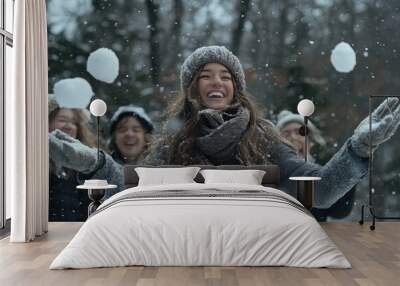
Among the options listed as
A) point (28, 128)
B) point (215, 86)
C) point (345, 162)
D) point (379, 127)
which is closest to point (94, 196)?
point (28, 128)

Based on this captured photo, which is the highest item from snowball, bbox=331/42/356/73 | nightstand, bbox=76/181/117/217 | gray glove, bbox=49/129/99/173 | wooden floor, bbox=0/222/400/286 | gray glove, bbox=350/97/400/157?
snowball, bbox=331/42/356/73

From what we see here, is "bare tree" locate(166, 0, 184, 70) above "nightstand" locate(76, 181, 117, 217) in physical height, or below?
above

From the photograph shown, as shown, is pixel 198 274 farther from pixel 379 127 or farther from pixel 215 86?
pixel 379 127

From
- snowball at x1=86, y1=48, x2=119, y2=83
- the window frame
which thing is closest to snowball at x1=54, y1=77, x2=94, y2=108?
snowball at x1=86, y1=48, x2=119, y2=83

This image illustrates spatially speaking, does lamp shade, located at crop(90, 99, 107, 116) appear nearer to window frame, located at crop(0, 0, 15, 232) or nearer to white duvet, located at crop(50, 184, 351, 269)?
window frame, located at crop(0, 0, 15, 232)

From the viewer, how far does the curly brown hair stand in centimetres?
793

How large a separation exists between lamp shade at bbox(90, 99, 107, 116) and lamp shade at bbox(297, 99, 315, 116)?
2423 millimetres

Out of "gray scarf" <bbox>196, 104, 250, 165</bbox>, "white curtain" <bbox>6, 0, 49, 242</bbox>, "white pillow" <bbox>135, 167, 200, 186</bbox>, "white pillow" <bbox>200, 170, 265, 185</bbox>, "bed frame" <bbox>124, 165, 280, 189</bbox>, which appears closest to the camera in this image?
"white curtain" <bbox>6, 0, 49, 242</bbox>

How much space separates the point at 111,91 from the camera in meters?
8.02

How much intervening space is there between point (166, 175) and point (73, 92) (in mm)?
1742

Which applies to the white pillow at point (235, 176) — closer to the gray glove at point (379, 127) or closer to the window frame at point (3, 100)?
the gray glove at point (379, 127)

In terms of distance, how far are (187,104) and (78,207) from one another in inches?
76.3

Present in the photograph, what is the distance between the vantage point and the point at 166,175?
732cm

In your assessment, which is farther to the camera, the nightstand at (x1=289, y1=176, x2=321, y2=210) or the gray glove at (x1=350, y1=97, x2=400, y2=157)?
the gray glove at (x1=350, y1=97, x2=400, y2=157)
